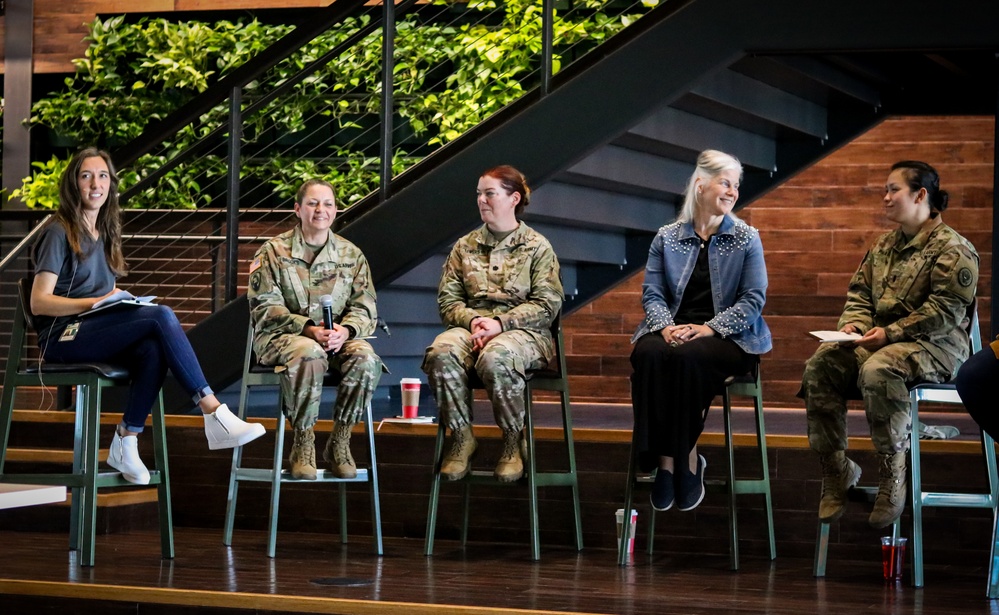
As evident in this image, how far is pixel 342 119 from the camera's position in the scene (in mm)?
7484

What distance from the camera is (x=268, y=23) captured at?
7.92 metres

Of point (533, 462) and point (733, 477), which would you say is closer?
point (733, 477)

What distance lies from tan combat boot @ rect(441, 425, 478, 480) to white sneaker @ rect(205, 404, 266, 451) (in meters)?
0.63

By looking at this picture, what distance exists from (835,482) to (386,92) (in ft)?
7.70

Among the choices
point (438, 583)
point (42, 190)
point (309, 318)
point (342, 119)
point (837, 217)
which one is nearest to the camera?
point (438, 583)

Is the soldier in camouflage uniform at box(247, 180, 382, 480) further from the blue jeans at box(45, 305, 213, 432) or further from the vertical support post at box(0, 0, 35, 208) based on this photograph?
the vertical support post at box(0, 0, 35, 208)

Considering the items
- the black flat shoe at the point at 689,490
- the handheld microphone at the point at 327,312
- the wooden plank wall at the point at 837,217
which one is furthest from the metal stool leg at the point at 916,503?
the wooden plank wall at the point at 837,217

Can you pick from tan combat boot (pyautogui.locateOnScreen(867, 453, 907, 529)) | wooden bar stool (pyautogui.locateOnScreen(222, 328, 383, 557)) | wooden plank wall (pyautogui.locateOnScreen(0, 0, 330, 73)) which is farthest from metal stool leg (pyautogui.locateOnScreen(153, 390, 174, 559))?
wooden plank wall (pyautogui.locateOnScreen(0, 0, 330, 73))

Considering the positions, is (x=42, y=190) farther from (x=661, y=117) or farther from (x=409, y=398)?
(x=661, y=117)

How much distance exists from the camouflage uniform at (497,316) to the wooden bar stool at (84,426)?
90cm

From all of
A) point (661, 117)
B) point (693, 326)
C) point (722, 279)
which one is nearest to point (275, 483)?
point (693, 326)

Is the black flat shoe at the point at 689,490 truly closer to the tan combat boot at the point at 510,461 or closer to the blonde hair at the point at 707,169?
the tan combat boot at the point at 510,461

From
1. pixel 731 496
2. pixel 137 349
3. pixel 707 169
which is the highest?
pixel 707 169

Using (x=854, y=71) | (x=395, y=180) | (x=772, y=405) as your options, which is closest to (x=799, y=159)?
(x=854, y=71)
